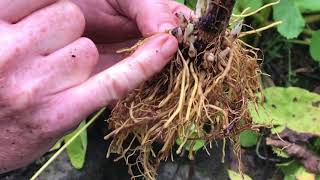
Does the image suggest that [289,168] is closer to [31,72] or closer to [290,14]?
[290,14]

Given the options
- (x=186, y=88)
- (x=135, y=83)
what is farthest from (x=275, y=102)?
(x=135, y=83)

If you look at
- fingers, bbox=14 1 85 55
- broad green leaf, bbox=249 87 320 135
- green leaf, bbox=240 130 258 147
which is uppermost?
fingers, bbox=14 1 85 55

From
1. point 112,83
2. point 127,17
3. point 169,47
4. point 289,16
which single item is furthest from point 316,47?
point 112,83

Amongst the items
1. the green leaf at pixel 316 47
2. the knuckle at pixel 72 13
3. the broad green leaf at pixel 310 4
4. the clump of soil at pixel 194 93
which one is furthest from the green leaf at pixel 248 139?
the knuckle at pixel 72 13

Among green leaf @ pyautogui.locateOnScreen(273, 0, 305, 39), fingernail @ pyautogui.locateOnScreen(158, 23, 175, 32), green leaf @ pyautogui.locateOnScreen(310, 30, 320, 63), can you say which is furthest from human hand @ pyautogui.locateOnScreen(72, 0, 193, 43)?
green leaf @ pyautogui.locateOnScreen(310, 30, 320, 63)

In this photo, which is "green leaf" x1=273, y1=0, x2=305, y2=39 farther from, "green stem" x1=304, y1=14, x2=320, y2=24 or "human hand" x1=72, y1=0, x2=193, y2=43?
"human hand" x1=72, y1=0, x2=193, y2=43

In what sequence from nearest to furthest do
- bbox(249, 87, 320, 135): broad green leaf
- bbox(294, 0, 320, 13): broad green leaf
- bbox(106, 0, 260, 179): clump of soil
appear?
bbox(106, 0, 260, 179): clump of soil
bbox(294, 0, 320, 13): broad green leaf
bbox(249, 87, 320, 135): broad green leaf

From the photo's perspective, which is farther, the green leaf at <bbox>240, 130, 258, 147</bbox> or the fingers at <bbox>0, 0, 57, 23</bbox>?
the green leaf at <bbox>240, 130, 258, 147</bbox>
